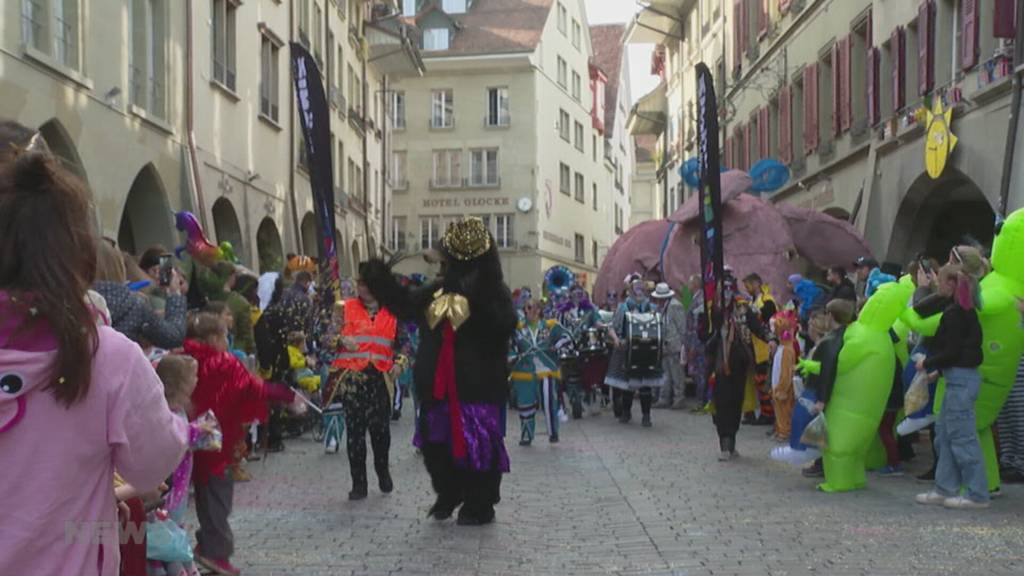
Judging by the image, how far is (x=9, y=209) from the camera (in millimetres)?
3008

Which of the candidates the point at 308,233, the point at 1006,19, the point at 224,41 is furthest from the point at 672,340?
the point at 308,233

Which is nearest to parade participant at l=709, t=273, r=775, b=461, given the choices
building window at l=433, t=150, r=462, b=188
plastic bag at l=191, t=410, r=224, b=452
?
plastic bag at l=191, t=410, r=224, b=452

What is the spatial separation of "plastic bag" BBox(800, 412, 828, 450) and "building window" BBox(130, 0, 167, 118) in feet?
38.2

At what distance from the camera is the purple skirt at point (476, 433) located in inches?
343

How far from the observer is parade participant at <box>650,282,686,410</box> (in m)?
20.1

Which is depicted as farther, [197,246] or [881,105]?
[881,105]

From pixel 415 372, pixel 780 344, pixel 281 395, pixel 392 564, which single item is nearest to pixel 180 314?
pixel 281 395

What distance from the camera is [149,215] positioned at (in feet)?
65.8

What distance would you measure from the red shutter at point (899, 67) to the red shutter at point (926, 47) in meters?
1.05

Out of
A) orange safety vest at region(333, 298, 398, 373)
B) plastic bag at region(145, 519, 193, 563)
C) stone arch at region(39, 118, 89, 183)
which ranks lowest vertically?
plastic bag at region(145, 519, 193, 563)

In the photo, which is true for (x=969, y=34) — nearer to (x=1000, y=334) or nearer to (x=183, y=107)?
(x=1000, y=334)

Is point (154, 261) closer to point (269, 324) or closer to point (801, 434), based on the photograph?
point (269, 324)

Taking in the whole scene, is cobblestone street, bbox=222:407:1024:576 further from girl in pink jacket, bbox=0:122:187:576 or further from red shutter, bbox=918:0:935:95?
red shutter, bbox=918:0:935:95

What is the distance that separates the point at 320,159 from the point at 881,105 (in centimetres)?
1504
